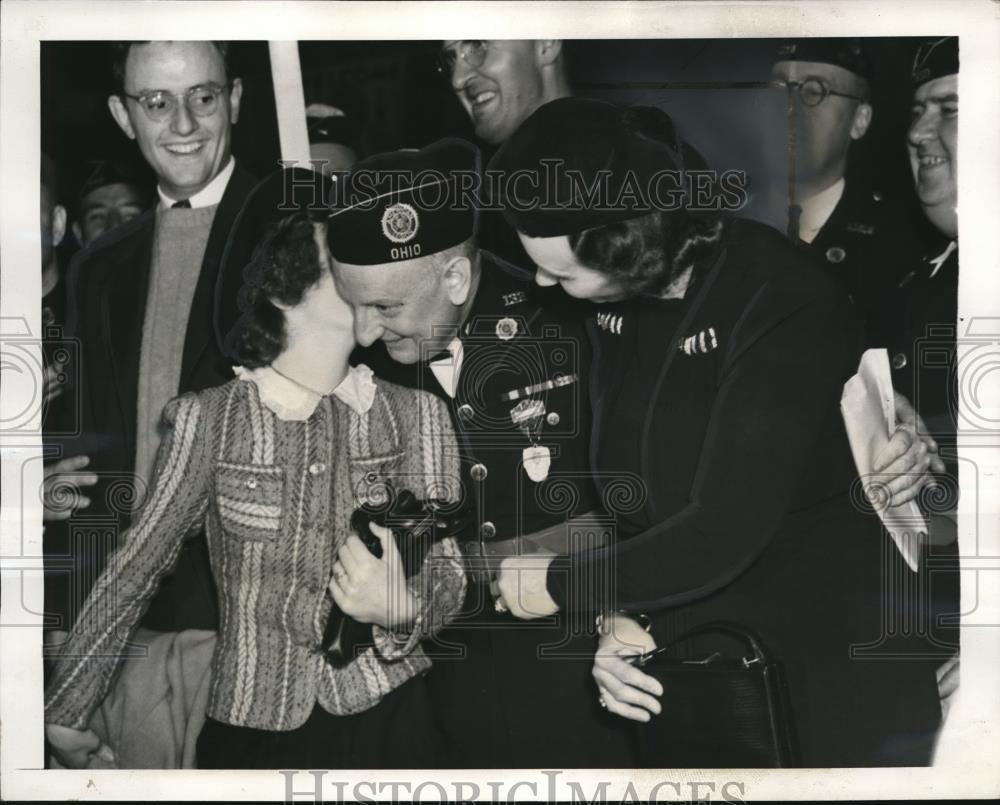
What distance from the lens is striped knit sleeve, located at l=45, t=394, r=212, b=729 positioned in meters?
2.63

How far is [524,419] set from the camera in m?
2.64

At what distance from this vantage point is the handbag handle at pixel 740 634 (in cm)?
265

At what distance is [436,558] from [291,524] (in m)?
0.34

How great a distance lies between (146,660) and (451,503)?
79 cm

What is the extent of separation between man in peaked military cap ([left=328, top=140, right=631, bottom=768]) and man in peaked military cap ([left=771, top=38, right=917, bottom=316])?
23.9 inches

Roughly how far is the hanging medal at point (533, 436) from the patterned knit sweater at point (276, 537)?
0.53ft

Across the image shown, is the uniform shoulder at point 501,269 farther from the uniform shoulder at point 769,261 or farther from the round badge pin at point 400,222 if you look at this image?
the uniform shoulder at point 769,261

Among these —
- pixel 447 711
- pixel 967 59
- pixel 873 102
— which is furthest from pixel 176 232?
pixel 967 59

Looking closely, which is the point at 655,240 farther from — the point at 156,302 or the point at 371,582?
the point at 156,302

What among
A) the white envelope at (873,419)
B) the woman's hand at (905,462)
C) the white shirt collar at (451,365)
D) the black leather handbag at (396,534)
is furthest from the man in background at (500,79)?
the woman's hand at (905,462)

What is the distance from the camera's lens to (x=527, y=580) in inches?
104

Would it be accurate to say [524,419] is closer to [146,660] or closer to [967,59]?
[146,660]

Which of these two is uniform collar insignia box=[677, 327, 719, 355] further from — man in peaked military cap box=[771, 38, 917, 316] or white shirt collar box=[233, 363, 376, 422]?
white shirt collar box=[233, 363, 376, 422]

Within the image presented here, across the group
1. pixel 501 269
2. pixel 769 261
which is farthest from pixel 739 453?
pixel 501 269
